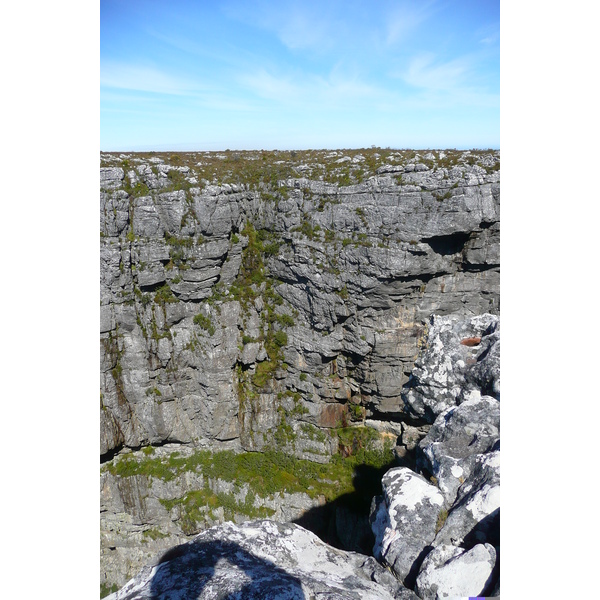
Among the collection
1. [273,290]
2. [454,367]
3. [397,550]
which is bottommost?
[397,550]

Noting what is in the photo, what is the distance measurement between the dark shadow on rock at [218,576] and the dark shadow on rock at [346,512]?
17335 mm

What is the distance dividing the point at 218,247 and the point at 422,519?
724 inches

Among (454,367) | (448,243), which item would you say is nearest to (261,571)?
(454,367)

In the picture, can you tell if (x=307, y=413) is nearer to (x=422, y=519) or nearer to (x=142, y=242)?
(x=142, y=242)

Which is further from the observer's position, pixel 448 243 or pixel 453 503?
pixel 448 243

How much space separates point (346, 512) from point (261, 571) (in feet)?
60.6

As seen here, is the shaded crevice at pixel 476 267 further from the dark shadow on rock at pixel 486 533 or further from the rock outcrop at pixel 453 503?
the dark shadow on rock at pixel 486 533

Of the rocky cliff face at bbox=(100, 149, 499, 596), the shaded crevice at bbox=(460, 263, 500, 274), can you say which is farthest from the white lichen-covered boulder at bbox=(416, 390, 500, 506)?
the shaded crevice at bbox=(460, 263, 500, 274)

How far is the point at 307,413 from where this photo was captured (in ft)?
77.3

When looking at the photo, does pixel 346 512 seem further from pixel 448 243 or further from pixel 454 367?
pixel 454 367

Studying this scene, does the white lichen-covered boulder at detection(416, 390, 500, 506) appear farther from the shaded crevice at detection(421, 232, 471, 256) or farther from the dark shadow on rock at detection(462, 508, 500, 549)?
the shaded crevice at detection(421, 232, 471, 256)

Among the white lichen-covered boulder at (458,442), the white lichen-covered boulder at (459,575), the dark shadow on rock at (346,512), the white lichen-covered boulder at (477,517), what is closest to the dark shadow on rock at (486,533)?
A: the white lichen-covered boulder at (477,517)

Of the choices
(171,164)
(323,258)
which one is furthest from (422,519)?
(171,164)

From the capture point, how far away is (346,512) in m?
21.4
